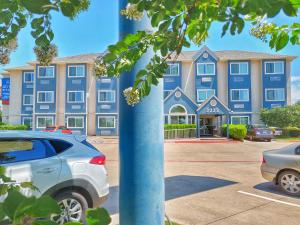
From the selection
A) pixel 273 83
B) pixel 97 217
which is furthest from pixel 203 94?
pixel 97 217

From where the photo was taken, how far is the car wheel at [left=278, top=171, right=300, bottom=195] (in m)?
8.48

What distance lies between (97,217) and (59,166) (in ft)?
15.5

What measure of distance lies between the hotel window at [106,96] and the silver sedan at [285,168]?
34724mm

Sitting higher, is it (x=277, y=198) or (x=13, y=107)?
(x=13, y=107)

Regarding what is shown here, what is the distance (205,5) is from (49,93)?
1750 inches

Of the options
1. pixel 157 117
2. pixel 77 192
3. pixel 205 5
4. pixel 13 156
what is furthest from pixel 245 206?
pixel 205 5

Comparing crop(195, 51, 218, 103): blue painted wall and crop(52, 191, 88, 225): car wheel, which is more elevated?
crop(195, 51, 218, 103): blue painted wall

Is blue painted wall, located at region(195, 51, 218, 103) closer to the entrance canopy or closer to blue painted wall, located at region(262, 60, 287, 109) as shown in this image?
the entrance canopy

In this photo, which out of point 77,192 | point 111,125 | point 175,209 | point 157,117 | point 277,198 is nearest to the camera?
point 157,117

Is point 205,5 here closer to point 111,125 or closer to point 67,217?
point 67,217

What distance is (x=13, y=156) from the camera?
5199 millimetres

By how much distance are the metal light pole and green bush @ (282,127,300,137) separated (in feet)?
124

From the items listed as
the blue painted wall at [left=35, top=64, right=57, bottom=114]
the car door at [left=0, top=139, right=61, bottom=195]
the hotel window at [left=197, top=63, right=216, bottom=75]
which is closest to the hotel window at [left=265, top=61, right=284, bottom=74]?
the hotel window at [left=197, top=63, right=216, bottom=75]

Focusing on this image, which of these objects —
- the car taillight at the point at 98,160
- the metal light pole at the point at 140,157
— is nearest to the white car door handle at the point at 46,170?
the car taillight at the point at 98,160
